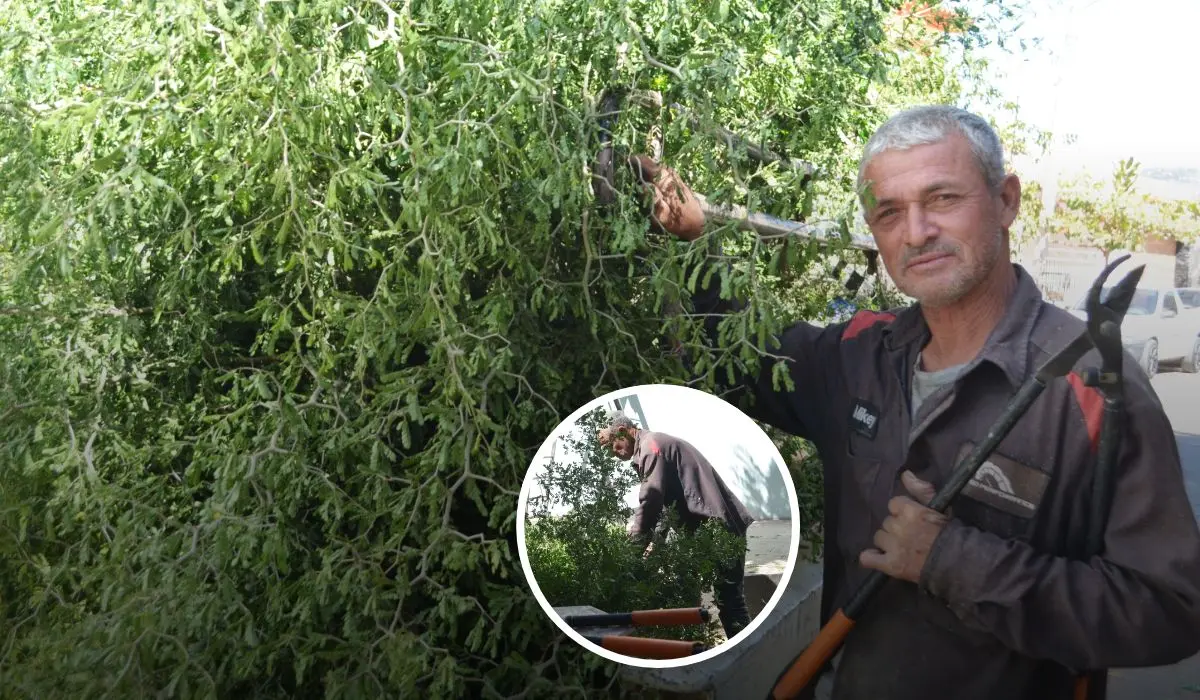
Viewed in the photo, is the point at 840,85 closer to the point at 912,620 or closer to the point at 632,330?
the point at 632,330

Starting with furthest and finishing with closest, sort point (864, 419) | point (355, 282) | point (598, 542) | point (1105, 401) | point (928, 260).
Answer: point (355, 282) < point (598, 542) < point (864, 419) < point (928, 260) < point (1105, 401)

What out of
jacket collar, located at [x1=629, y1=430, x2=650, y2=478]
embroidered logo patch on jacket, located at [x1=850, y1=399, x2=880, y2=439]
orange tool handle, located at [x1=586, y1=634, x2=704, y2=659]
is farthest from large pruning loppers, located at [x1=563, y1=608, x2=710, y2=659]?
embroidered logo patch on jacket, located at [x1=850, y1=399, x2=880, y2=439]

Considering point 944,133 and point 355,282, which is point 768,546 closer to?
point 944,133

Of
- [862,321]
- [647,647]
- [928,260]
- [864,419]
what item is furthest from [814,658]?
[928,260]

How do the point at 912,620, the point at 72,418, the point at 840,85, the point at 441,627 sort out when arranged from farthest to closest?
1. the point at 72,418
2. the point at 840,85
3. the point at 441,627
4. the point at 912,620

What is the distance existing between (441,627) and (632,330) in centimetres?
56

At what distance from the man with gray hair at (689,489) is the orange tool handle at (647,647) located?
0.21 ft

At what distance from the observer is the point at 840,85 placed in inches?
76.0

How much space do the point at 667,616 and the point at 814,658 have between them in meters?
0.23

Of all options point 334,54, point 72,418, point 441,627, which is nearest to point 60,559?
point 72,418

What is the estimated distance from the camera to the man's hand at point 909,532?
144cm

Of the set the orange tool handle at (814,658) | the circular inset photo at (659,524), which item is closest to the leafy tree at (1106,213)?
the circular inset photo at (659,524)

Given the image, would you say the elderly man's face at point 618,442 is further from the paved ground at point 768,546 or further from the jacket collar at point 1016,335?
the jacket collar at point 1016,335

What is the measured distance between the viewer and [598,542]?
169 cm
